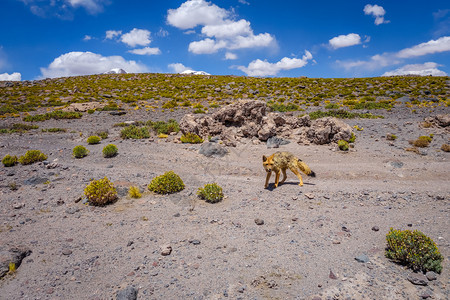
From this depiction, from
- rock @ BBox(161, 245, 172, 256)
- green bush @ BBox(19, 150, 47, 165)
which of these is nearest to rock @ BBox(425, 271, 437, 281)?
rock @ BBox(161, 245, 172, 256)

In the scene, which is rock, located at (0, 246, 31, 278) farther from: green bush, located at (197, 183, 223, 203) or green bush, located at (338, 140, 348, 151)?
green bush, located at (338, 140, 348, 151)

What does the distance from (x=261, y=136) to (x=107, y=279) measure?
12741 millimetres

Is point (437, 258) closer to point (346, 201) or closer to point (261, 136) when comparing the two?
point (346, 201)

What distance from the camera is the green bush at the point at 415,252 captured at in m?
4.75

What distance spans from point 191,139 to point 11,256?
36.8 feet

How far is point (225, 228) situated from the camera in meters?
6.59

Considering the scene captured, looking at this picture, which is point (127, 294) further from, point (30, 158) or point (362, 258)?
point (30, 158)

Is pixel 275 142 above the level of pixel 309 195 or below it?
above

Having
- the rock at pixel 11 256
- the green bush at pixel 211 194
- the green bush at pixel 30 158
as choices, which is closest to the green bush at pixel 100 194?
the rock at pixel 11 256

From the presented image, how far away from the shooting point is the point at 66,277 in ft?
16.1

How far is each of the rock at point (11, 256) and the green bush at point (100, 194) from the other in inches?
94.1

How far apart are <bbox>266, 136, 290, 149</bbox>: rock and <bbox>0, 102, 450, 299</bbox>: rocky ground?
3.17 meters

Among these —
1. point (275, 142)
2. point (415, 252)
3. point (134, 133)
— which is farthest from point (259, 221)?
point (134, 133)

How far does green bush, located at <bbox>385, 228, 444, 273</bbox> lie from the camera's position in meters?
4.75
